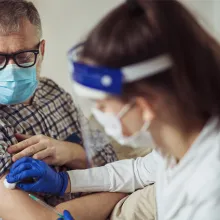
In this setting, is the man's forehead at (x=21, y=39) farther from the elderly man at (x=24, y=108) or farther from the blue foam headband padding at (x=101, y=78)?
the blue foam headband padding at (x=101, y=78)

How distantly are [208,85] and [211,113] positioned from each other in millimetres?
98

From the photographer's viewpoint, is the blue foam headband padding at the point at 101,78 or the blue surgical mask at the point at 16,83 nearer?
the blue foam headband padding at the point at 101,78

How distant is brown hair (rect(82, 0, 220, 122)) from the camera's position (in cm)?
87

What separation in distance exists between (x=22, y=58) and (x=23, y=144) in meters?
0.33

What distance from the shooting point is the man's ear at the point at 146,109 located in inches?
36.8

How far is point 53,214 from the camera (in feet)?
4.50

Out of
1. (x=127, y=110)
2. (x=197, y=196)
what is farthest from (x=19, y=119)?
(x=197, y=196)

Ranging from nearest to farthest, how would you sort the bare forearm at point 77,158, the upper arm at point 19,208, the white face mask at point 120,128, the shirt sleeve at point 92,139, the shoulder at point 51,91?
the white face mask at point 120,128
the shirt sleeve at point 92,139
the upper arm at point 19,208
the bare forearm at point 77,158
the shoulder at point 51,91

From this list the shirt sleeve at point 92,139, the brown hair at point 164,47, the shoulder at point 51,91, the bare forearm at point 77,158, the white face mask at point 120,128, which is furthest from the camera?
the shoulder at point 51,91

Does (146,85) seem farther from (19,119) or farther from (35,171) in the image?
(19,119)

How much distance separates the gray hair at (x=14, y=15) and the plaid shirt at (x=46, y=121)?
297mm

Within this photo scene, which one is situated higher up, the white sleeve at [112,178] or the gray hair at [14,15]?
the gray hair at [14,15]

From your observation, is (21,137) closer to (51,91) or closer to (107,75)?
(51,91)

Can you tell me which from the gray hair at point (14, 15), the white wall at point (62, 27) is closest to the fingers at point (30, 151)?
the gray hair at point (14, 15)
